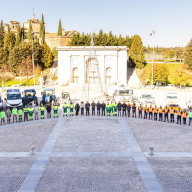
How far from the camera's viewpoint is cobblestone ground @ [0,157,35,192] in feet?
27.4

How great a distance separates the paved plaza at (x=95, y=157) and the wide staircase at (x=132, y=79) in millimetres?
32489

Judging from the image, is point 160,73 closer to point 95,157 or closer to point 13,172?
point 95,157

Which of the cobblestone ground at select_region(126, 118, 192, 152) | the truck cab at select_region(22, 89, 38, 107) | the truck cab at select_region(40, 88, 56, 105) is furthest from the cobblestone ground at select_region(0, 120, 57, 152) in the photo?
the truck cab at select_region(22, 89, 38, 107)

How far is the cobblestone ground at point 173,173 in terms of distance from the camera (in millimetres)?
8375

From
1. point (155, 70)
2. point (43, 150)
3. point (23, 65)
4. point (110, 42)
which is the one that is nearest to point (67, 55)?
point (23, 65)

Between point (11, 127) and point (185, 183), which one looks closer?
point (185, 183)

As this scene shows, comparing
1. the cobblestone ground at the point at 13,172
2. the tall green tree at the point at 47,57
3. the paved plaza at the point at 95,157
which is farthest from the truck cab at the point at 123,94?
the tall green tree at the point at 47,57

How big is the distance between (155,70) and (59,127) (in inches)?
1342

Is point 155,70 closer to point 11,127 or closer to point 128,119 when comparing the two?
point 128,119

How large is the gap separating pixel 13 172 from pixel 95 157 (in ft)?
13.1

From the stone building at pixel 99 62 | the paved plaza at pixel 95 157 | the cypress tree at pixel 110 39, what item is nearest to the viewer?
the paved plaza at pixel 95 157

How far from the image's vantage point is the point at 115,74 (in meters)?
50.2

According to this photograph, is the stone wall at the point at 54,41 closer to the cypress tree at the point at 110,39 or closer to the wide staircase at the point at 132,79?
the cypress tree at the point at 110,39

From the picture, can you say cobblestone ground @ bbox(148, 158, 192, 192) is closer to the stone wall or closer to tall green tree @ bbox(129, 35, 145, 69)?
tall green tree @ bbox(129, 35, 145, 69)
